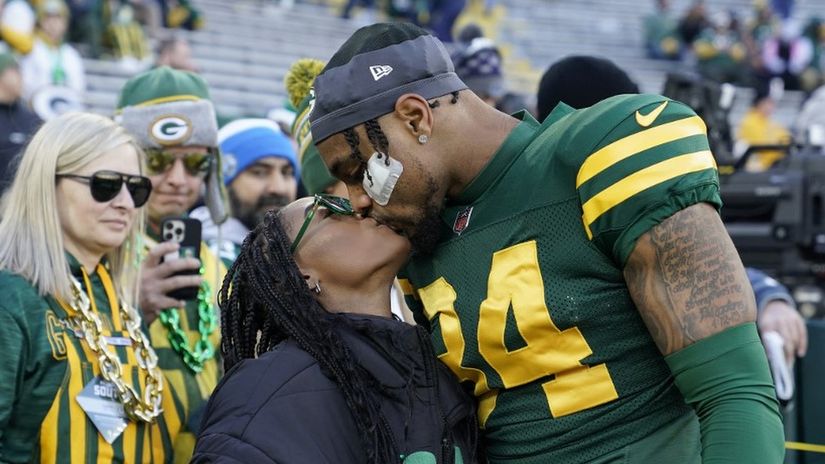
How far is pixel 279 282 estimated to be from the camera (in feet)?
7.55

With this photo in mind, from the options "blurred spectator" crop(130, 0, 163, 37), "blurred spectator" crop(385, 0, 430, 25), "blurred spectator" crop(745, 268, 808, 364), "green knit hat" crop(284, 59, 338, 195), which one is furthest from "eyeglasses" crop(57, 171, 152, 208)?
"blurred spectator" crop(385, 0, 430, 25)

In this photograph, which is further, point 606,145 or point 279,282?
point 279,282

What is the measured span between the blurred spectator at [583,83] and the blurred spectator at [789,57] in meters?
17.3

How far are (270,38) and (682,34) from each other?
794cm

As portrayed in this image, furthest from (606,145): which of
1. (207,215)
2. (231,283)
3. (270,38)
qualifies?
(270,38)

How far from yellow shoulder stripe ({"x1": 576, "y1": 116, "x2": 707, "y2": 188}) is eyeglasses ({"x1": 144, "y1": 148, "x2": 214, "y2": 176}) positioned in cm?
237

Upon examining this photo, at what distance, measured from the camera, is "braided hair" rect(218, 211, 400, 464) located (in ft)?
7.09

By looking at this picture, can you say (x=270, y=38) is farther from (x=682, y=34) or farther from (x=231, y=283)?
(x=231, y=283)

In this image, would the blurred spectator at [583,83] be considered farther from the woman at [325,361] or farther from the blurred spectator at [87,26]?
the blurred spectator at [87,26]

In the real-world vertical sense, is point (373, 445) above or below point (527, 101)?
above

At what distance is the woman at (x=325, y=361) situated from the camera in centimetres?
208

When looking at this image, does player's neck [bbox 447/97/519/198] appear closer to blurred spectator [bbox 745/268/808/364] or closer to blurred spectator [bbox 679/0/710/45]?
blurred spectator [bbox 745/268/808/364]

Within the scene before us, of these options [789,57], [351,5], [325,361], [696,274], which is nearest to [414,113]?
[325,361]

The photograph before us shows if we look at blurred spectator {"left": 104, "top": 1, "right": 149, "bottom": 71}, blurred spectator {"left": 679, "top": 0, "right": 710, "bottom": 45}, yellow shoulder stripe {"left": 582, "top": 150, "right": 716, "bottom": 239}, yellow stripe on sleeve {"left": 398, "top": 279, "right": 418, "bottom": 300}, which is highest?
yellow shoulder stripe {"left": 582, "top": 150, "right": 716, "bottom": 239}
